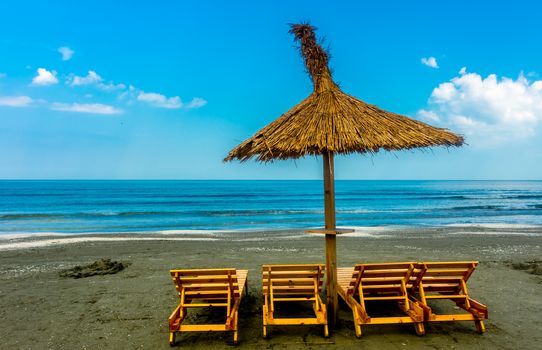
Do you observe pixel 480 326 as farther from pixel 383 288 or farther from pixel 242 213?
pixel 242 213

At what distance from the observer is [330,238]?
5.30 meters

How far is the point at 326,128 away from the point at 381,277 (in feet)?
7.36

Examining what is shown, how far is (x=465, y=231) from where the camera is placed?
17.9 metres

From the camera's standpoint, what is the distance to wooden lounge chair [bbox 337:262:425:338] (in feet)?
16.4

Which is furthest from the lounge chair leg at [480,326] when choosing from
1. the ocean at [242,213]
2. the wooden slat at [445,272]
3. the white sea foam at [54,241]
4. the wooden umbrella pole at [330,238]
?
the ocean at [242,213]

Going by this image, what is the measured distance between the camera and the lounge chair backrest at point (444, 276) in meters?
5.25

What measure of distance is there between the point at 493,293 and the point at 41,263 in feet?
36.9

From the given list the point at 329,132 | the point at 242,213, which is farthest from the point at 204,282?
the point at 242,213

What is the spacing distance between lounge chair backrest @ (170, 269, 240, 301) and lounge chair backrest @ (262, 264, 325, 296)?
0.55 meters

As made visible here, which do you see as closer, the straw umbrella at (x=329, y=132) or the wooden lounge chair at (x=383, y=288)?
the straw umbrella at (x=329, y=132)

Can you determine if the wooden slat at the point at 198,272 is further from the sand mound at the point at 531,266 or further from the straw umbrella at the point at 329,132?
the sand mound at the point at 531,266

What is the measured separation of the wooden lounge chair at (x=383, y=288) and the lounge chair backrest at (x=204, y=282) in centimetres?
170

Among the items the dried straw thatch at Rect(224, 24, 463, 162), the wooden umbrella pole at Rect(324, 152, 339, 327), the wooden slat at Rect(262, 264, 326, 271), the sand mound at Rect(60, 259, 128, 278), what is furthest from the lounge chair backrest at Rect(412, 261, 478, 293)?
the sand mound at Rect(60, 259, 128, 278)

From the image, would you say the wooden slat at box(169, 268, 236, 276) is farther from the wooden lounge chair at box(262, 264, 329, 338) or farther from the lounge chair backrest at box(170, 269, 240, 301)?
the wooden lounge chair at box(262, 264, 329, 338)
